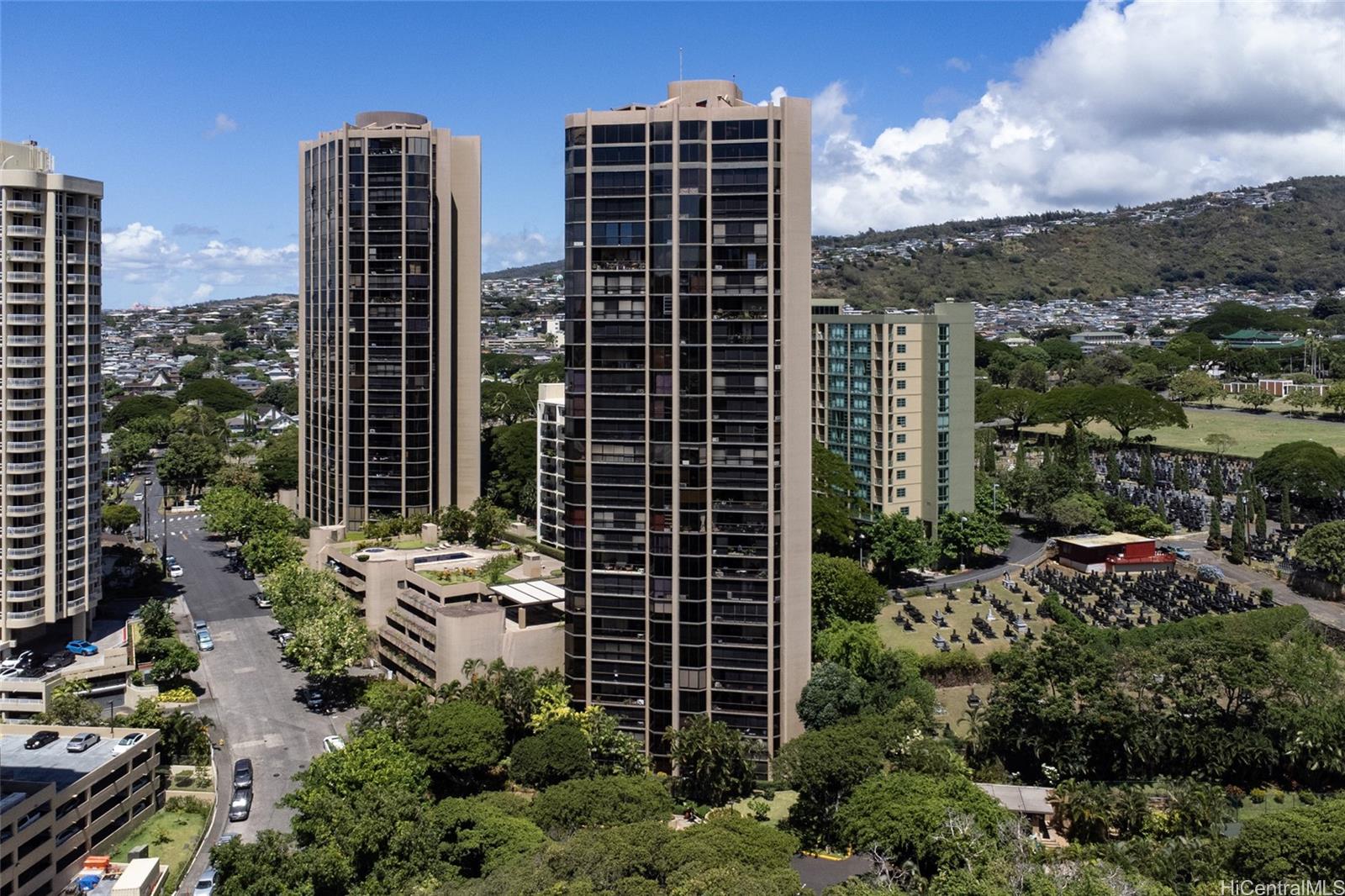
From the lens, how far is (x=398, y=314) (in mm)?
88688

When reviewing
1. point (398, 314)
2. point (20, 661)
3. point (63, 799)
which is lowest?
point (63, 799)

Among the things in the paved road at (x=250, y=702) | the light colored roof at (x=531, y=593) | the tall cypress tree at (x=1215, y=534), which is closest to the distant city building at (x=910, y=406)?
the tall cypress tree at (x=1215, y=534)

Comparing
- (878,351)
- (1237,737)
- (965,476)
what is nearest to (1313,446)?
(965,476)

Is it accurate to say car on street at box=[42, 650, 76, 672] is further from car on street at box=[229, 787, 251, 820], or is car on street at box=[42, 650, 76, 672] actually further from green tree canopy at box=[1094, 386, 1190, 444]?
green tree canopy at box=[1094, 386, 1190, 444]

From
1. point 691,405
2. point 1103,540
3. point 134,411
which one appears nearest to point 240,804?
point 691,405

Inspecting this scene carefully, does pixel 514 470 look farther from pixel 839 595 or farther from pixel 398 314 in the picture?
pixel 839 595

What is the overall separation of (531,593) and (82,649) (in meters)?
27.2

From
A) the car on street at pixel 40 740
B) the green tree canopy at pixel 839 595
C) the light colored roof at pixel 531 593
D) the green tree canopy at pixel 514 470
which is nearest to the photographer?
the car on street at pixel 40 740

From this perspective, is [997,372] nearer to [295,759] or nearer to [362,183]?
[362,183]

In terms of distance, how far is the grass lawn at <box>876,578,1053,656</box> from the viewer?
72250 millimetres

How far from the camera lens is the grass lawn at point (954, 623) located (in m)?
72.2

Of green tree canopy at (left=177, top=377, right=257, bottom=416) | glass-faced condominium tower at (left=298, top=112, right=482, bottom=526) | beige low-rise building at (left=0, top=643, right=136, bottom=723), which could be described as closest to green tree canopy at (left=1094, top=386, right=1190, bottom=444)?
glass-faced condominium tower at (left=298, top=112, right=482, bottom=526)

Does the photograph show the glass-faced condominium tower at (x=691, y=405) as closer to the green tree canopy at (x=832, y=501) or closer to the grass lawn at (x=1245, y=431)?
the green tree canopy at (x=832, y=501)

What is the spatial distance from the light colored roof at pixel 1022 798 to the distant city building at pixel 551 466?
137ft
